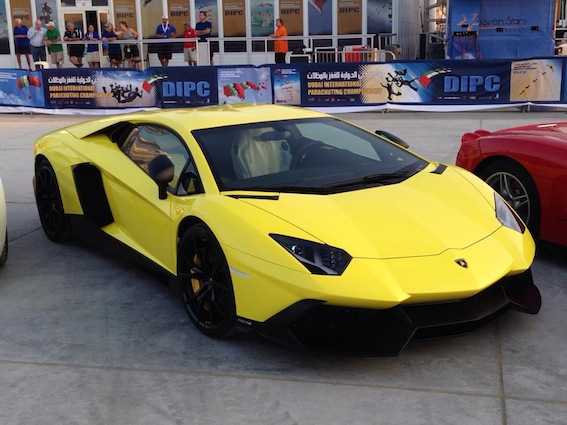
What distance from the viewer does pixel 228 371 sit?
3666 millimetres

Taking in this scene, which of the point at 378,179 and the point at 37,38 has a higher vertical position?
the point at 37,38

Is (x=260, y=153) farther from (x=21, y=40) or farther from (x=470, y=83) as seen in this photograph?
(x=21, y=40)

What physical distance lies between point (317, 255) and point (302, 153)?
126cm

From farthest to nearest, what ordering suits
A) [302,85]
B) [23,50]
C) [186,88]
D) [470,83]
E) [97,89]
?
[23,50] < [97,89] < [186,88] < [302,85] < [470,83]

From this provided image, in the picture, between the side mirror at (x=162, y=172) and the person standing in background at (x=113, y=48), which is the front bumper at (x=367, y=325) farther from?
the person standing in background at (x=113, y=48)

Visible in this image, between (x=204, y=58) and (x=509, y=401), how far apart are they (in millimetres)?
19122

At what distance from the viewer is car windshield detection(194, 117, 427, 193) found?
4.27 meters

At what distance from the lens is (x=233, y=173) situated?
432 centimetres

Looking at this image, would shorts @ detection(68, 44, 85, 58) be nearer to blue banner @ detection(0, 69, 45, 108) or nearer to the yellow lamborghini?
blue banner @ detection(0, 69, 45, 108)

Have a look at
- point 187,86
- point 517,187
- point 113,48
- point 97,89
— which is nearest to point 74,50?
point 113,48

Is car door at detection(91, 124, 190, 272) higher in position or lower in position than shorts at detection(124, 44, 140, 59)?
lower

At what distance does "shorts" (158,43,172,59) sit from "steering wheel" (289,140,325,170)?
17590 millimetres

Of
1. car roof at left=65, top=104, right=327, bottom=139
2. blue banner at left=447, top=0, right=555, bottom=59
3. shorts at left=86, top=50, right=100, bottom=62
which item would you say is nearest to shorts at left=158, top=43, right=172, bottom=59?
shorts at left=86, top=50, right=100, bottom=62

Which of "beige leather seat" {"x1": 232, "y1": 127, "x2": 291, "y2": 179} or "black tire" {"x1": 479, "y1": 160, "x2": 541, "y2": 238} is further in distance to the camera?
"black tire" {"x1": 479, "y1": 160, "x2": 541, "y2": 238}
